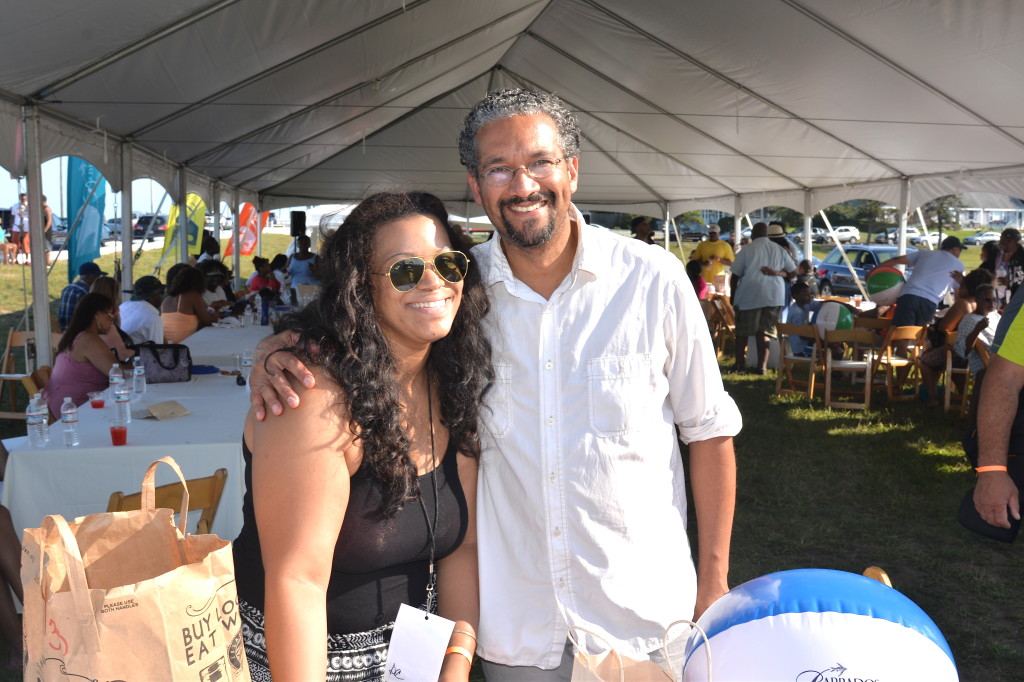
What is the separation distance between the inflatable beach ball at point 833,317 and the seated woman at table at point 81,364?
6.58 m

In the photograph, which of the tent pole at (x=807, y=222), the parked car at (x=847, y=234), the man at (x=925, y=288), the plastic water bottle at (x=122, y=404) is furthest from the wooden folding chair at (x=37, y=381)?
the parked car at (x=847, y=234)

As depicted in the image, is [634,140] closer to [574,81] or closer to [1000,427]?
[574,81]

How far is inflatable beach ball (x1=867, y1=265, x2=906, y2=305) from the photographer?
10242 mm

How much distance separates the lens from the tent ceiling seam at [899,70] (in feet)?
21.1

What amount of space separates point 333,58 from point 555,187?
6.33m

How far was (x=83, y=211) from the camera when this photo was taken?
8.06m

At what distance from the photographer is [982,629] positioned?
373 cm

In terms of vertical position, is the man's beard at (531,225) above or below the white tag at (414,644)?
above

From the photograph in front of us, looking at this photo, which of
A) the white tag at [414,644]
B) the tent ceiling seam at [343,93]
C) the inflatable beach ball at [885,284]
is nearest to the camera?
the white tag at [414,644]

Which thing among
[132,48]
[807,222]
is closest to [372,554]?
[132,48]

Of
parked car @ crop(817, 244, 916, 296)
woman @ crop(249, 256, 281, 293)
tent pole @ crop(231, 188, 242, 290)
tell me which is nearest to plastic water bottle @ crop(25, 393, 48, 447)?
woman @ crop(249, 256, 281, 293)

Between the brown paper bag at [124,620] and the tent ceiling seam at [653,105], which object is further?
the tent ceiling seam at [653,105]

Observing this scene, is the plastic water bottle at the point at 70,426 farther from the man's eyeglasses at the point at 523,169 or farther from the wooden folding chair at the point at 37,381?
the man's eyeglasses at the point at 523,169

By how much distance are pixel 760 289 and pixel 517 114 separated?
339 inches
